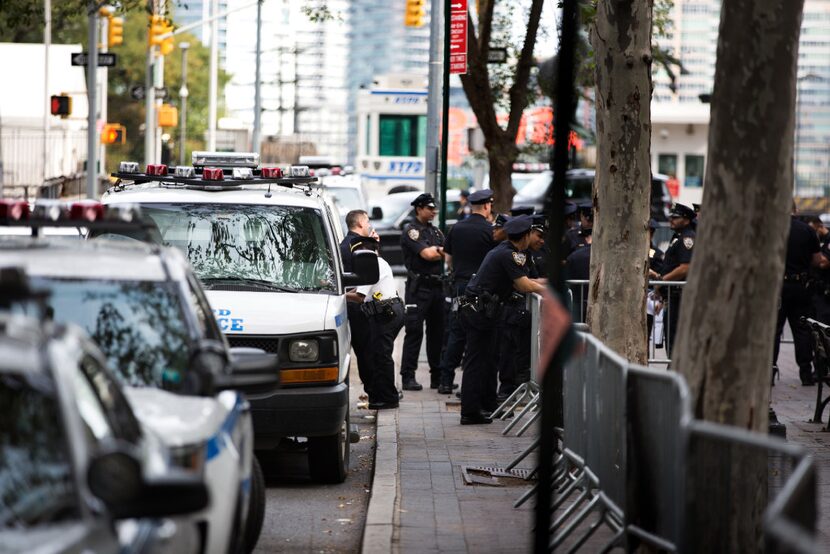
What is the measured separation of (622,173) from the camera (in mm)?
9914

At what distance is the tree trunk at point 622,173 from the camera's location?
977cm

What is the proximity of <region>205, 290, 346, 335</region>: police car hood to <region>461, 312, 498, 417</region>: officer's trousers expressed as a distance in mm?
3013

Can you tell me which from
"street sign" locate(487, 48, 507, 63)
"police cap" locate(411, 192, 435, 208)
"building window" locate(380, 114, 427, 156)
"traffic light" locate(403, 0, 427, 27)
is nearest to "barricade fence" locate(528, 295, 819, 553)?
"police cap" locate(411, 192, 435, 208)

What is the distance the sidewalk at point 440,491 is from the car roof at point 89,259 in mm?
1947

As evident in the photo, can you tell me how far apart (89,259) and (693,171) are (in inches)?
1811

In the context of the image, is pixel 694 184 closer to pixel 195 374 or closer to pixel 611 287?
pixel 611 287

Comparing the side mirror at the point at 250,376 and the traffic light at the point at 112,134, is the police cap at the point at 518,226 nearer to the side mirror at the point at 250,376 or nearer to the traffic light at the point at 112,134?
the side mirror at the point at 250,376

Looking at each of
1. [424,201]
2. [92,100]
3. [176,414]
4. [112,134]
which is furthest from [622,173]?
[112,134]

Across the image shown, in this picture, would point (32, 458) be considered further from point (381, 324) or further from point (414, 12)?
point (414, 12)

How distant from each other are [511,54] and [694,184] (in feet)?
86.3

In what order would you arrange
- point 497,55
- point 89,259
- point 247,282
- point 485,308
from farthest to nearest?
1. point 497,55
2. point 485,308
3. point 247,282
4. point 89,259

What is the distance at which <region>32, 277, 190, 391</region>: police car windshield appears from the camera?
21.8 ft

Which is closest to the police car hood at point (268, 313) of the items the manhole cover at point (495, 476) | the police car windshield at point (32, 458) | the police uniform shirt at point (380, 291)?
the manhole cover at point (495, 476)

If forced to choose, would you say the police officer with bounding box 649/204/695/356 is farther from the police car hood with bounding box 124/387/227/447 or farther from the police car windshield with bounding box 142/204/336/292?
the police car hood with bounding box 124/387/227/447
